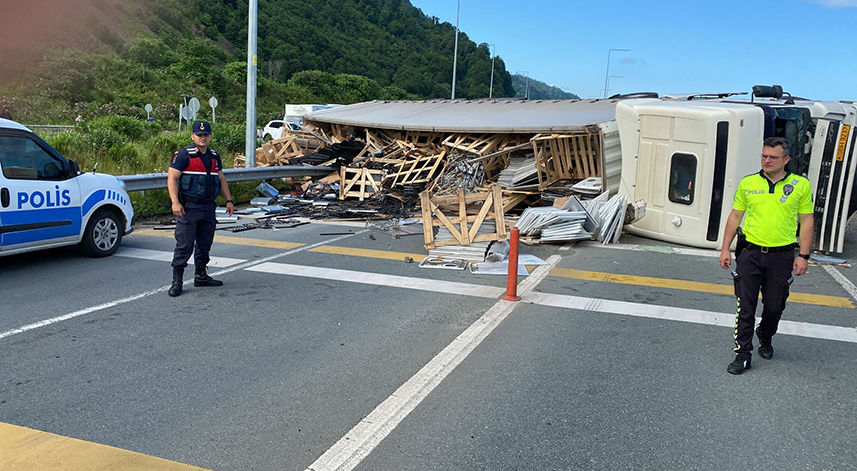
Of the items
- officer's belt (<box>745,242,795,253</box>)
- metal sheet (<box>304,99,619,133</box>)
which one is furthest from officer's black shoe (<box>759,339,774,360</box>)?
metal sheet (<box>304,99,619,133</box>)

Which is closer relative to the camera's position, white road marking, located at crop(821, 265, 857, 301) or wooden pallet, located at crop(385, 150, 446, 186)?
white road marking, located at crop(821, 265, 857, 301)

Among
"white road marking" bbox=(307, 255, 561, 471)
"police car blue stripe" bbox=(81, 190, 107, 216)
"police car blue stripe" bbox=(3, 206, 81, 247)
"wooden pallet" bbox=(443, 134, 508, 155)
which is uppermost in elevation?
"wooden pallet" bbox=(443, 134, 508, 155)

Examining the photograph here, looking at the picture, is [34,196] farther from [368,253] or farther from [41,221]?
[368,253]

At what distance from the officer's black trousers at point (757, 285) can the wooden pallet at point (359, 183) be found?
1167 cm

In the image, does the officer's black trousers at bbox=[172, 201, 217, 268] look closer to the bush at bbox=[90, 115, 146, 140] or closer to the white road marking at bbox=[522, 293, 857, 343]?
the white road marking at bbox=[522, 293, 857, 343]

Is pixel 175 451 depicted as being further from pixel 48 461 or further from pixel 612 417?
pixel 612 417

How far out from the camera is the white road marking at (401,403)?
377 cm

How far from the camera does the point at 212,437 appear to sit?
3.98 metres

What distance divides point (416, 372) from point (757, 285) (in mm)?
2764

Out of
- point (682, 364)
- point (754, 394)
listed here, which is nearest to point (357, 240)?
point (682, 364)

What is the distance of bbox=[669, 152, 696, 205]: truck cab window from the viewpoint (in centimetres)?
1066

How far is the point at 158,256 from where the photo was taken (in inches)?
364

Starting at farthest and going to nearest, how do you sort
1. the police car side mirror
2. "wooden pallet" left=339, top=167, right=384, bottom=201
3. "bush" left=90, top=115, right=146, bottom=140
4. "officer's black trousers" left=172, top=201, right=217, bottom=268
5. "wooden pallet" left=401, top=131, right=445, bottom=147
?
1. "bush" left=90, top=115, right=146, bottom=140
2. "wooden pallet" left=401, top=131, right=445, bottom=147
3. "wooden pallet" left=339, top=167, right=384, bottom=201
4. the police car side mirror
5. "officer's black trousers" left=172, top=201, right=217, bottom=268

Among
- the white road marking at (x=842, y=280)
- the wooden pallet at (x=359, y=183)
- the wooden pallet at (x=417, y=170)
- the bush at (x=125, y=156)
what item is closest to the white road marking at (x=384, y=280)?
the white road marking at (x=842, y=280)
